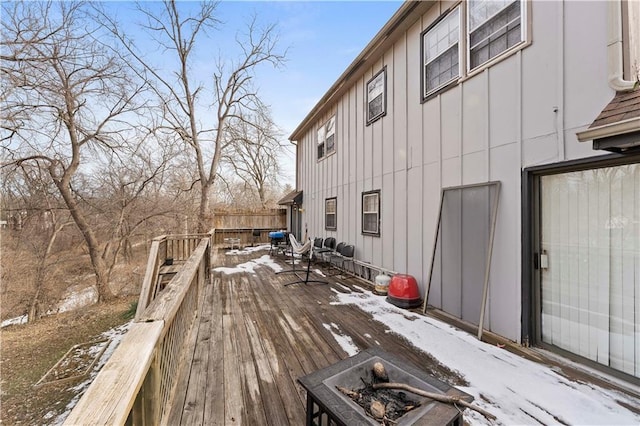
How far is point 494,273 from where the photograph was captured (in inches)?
129

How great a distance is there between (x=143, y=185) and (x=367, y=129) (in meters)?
8.58

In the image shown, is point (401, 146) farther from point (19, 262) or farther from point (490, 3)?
point (19, 262)

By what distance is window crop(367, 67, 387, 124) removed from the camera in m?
5.54

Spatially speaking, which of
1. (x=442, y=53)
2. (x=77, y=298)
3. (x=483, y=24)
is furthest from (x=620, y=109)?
(x=77, y=298)

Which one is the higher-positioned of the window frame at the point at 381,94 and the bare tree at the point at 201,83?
the bare tree at the point at 201,83

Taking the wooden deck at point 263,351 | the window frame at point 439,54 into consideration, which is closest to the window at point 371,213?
the wooden deck at point 263,351

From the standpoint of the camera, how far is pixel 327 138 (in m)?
8.45

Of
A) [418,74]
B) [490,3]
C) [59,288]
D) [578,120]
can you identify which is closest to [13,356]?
[59,288]

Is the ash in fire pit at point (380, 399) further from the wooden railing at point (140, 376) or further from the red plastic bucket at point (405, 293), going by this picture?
the red plastic bucket at point (405, 293)

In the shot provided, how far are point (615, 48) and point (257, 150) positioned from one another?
16709 mm

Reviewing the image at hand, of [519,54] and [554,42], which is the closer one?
[554,42]

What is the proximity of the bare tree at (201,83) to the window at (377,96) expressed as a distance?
856cm

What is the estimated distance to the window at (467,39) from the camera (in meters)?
3.23

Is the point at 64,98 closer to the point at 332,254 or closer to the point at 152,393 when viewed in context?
the point at 332,254
